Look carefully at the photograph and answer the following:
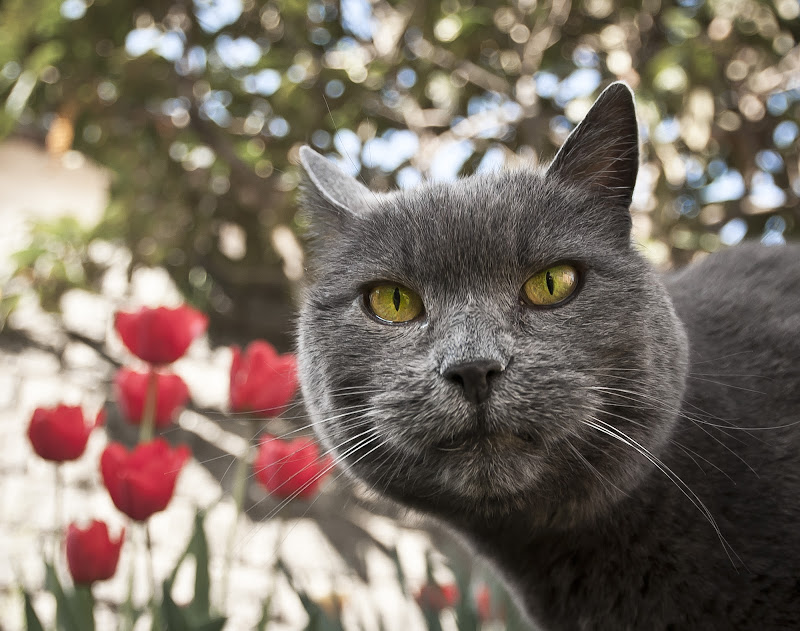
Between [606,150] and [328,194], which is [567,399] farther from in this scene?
[328,194]

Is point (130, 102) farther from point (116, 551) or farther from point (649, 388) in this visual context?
point (649, 388)

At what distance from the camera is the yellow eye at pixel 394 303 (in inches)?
31.2

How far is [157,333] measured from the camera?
1.10 meters

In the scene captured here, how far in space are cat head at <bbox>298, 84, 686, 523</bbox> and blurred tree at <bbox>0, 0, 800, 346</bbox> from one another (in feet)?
3.53

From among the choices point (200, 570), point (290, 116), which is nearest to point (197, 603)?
point (200, 570)

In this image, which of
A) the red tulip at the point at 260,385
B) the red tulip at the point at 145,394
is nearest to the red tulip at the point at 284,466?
the red tulip at the point at 260,385

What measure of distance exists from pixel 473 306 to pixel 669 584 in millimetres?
398

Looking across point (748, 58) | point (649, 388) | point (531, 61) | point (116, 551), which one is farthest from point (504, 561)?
point (748, 58)

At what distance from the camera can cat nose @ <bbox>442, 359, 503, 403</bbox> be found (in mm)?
651

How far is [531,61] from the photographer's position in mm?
2139

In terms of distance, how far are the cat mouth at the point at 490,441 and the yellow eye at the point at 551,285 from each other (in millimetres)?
158

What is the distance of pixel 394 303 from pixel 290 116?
149cm

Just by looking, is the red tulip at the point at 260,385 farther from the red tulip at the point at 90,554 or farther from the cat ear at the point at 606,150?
the cat ear at the point at 606,150

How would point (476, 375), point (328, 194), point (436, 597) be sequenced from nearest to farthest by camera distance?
point (476, 375) < point (328, 194) < point (436, 597)
